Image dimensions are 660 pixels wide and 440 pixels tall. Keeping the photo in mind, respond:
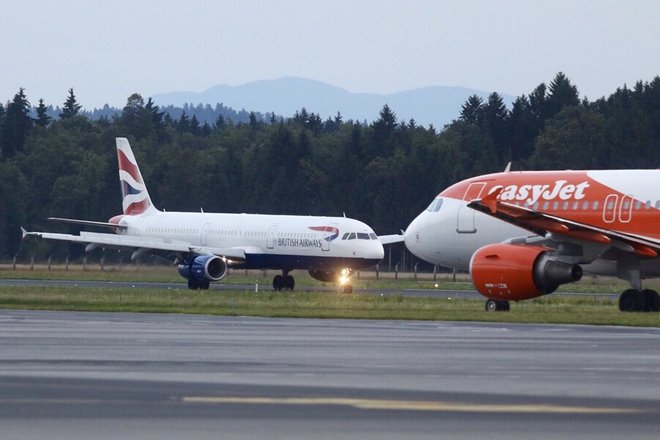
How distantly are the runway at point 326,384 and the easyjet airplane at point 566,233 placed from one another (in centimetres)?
863

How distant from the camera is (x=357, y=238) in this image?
57969mm

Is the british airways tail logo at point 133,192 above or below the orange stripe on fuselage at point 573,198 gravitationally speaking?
above

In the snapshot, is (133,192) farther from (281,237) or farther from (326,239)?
(326,239)

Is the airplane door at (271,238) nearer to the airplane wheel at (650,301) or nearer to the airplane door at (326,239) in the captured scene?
the airplane door at (326,239)

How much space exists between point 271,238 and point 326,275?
2.53 m

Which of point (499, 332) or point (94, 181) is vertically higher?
point (94, 181)

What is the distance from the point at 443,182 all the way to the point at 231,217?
54727 mm

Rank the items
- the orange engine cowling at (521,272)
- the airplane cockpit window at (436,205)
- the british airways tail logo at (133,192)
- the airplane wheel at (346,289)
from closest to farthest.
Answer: the orange engine cowling at (521,272)
the airplane cockpit window at (436,205)
the airplane wheel at (346,289)
the british airways tail logo at (133,192)

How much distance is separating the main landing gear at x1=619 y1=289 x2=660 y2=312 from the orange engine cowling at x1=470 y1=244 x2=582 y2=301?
142cm

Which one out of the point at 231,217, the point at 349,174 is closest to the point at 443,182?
the point at 349,174

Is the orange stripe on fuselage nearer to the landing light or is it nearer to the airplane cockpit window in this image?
the airplane cockpit window

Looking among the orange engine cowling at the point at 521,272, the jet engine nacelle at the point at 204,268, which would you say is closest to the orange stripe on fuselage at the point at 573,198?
the orange engine cowling at the point at 521,272

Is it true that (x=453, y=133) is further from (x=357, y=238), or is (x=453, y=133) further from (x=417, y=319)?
(x=417, y=319)

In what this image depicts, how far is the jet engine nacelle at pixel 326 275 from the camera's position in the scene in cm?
5912
